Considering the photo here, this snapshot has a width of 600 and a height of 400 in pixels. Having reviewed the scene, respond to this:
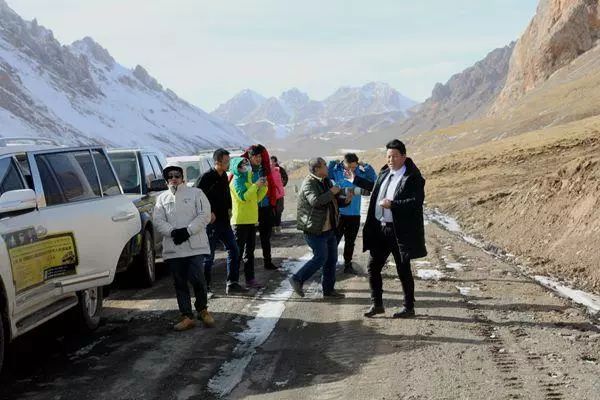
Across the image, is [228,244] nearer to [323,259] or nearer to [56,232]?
[323,259]

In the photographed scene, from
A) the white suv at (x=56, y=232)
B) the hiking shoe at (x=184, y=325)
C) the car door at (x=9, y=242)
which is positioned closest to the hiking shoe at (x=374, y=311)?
the hiking shoe at (x=184, y=325)

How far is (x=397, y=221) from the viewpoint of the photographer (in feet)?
24.9

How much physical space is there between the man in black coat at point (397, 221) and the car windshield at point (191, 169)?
9.62 m

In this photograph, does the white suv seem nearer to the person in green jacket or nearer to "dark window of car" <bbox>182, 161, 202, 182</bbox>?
the person in green jacket

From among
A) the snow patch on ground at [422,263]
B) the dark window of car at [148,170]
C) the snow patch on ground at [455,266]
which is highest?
the dark window of car at [148,170]

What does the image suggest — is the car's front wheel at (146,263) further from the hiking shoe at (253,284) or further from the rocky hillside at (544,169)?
the rocky hillside at (544,169)

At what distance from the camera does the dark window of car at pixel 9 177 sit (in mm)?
6289

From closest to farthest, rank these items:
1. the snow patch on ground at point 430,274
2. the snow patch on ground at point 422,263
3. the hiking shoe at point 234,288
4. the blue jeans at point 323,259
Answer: the blue jeans at point 323,259, the hiking shoe at point 234,288, the snow patch on ground at point 430,274, the snow patch on ground at point 422,263

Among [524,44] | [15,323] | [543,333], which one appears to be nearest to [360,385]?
[543,333]

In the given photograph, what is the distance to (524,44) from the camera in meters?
90.4

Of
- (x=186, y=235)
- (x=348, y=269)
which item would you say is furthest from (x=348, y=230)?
(x=186, y=235)

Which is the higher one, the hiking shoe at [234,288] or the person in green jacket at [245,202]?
the person in green jacket at [245,202]

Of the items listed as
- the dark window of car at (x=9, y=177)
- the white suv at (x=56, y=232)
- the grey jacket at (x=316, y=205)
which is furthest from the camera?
the grey jacket at (x=316, y=205)

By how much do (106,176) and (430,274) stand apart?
16.0 ft
